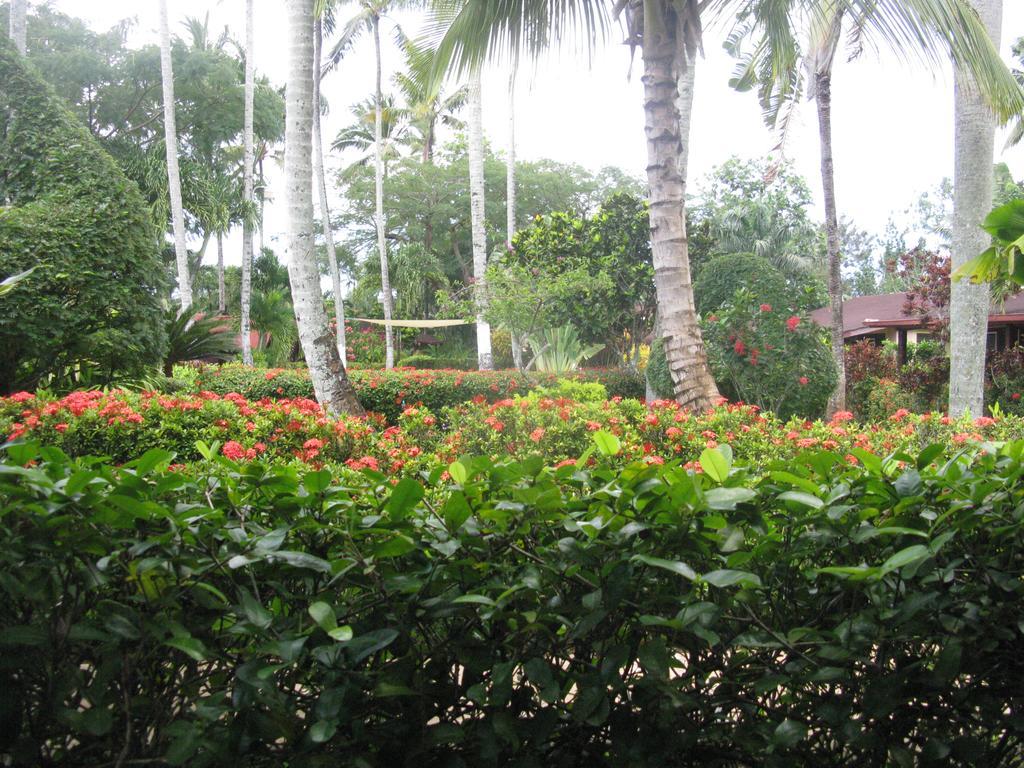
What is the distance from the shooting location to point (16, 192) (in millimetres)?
7578

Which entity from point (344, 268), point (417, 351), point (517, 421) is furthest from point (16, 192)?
point (344, 268)

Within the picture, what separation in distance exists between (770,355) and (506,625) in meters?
8.15

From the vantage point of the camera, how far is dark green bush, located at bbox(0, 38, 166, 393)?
6.50m

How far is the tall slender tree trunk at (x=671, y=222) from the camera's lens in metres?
6.65

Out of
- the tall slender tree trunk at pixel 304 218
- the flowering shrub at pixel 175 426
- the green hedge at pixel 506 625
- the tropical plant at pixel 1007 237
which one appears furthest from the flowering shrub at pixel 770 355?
the green hedge at pixel 506 625

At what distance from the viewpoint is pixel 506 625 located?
4.39 feet

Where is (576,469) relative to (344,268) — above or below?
below

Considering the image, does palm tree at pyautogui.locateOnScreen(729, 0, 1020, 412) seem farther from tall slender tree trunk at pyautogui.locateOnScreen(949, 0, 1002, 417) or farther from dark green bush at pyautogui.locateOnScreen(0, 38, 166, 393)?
dark green bush at pyautogui.locateOnScreen(0, 38, 166, 393)

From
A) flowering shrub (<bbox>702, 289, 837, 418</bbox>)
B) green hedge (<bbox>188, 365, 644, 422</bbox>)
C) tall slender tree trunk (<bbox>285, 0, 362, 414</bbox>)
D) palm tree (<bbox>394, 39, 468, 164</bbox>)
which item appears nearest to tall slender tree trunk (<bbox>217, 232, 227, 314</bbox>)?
palm tree (<bbox>394, 39, 468, 164</bbox>)

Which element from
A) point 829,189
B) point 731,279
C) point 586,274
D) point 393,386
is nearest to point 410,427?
point 393,386

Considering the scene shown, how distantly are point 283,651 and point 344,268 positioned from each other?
37.2m

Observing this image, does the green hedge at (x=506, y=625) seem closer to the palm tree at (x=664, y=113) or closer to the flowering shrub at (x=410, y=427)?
the flowering shrub at (x=410, y=427)

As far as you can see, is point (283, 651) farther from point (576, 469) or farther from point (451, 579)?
point (576, 469)

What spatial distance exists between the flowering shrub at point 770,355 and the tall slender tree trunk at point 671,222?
2.38 m
